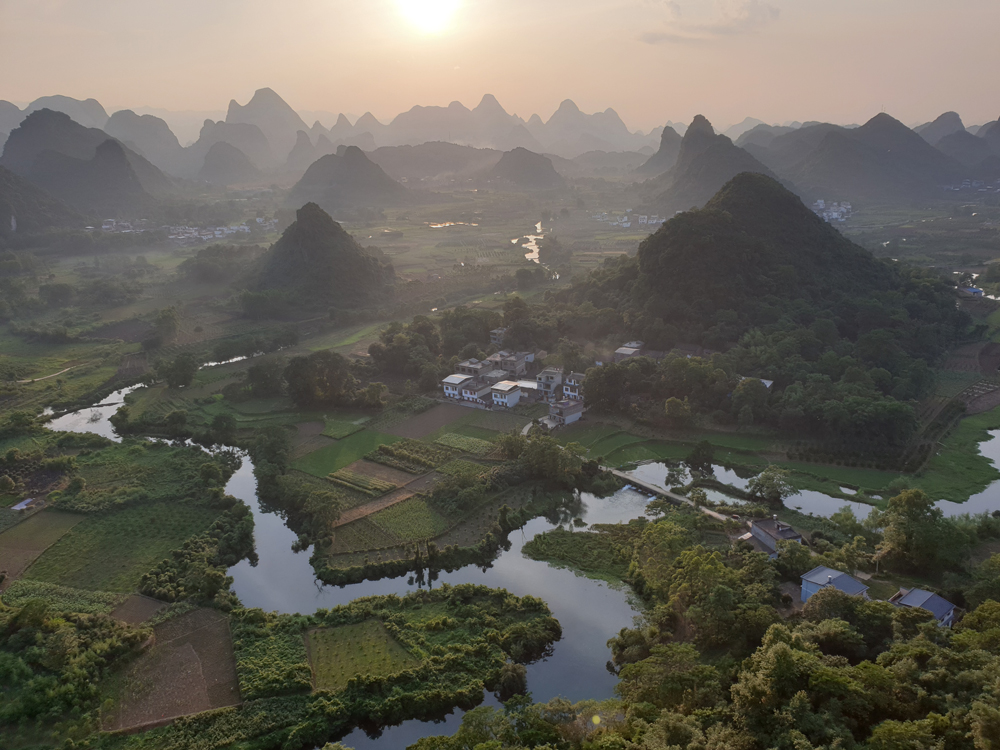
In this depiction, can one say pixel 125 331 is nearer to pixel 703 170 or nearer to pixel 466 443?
pixel 466 443

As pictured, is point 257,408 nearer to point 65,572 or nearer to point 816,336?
point 65,572

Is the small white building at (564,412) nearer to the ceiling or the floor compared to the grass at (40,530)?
nearer to the ceiling

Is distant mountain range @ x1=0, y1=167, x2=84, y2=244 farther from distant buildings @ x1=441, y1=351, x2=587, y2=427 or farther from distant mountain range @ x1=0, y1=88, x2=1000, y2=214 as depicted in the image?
distant buildings @ x1=441, y1=351, x2=587, y2=427

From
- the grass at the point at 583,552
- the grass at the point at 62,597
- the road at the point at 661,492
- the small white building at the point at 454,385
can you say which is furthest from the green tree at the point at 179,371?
the road at the point at 661,492

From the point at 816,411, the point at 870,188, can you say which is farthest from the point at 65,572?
the point at 870,188

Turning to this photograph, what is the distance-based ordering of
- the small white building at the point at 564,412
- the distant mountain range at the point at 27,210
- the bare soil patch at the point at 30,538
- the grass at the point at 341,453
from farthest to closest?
the distant mountain range at the point at 27,210 → the small white building at the point at 564,412 → the grass at the point at 341,453 → the bare soil patch at the point at 30,538

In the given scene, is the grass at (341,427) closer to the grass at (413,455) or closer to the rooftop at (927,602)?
the grass at (413,455)
